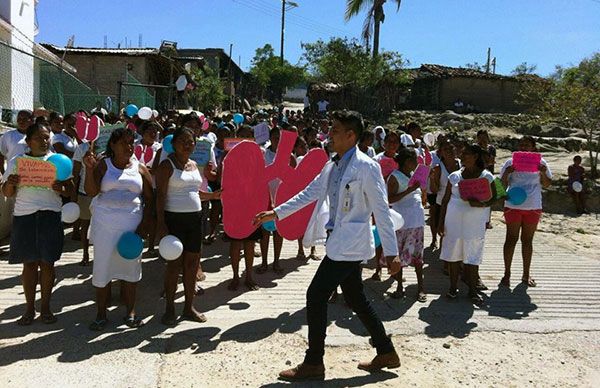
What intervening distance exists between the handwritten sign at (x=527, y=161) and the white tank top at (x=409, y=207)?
135 centimetres

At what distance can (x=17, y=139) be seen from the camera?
6258mm

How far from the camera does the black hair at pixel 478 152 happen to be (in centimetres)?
523

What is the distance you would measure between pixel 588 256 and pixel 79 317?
746cm

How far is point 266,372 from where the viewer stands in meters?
3.75

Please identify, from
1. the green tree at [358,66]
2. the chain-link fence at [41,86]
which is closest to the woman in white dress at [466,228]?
the chain-link fence at [41,86]

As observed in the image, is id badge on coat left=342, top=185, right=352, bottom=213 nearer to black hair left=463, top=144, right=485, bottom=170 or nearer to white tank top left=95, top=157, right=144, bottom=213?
white tank top left=95, top=157, right=144, bottom=213

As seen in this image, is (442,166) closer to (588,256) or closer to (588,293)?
(588,293)

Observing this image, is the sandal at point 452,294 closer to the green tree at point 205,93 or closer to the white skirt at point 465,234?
the white skirt at point 465,234

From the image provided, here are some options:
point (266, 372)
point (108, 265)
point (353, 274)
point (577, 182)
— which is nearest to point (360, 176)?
point (353, 274)

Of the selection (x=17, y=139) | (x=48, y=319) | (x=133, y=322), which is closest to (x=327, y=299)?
(x=133, y=322)

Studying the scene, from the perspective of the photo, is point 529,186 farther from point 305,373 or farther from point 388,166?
point 305,373

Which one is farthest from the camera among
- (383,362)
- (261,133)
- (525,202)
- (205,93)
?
(205,93)

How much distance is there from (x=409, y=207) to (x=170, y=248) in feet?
8.55

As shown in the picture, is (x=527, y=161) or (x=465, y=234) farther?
(x=527, y=161)
